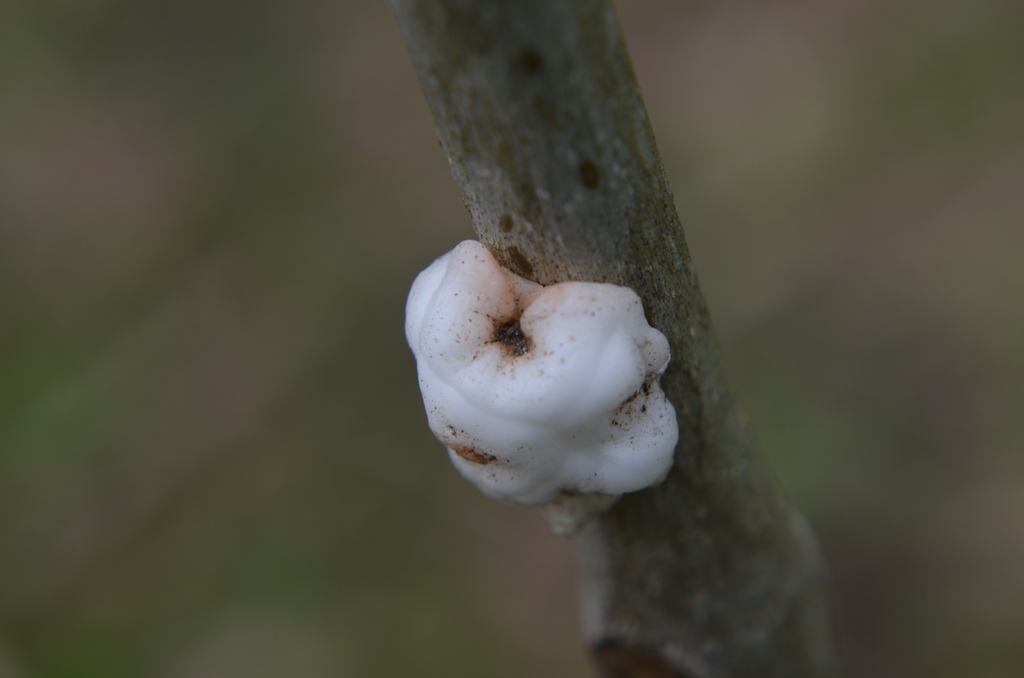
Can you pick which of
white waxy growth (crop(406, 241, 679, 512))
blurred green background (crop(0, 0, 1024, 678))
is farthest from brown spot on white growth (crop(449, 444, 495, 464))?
blurred green background (crop(0, 0, 1024, 678))

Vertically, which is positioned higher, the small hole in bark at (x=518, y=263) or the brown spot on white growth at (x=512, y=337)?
the small hole in bark at (x=518, y=263)

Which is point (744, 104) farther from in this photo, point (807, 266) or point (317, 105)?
point (317, 105)

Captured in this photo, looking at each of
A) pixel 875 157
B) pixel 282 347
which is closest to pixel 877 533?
pixel 875 157

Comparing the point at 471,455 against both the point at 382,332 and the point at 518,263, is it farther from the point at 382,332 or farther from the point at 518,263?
the point at 382,332

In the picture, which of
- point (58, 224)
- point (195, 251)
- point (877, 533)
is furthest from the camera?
point (58, 224)

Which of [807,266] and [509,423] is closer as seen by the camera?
[509,423]

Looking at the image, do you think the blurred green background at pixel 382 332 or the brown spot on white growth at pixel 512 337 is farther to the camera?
the blurred green background at pixel 382 332

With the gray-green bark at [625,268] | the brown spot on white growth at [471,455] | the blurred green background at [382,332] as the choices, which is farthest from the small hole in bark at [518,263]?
the blurred green background at [382,332]

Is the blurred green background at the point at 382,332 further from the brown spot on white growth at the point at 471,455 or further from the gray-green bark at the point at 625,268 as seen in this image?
the brown spot on white growth at the point at 471,455
